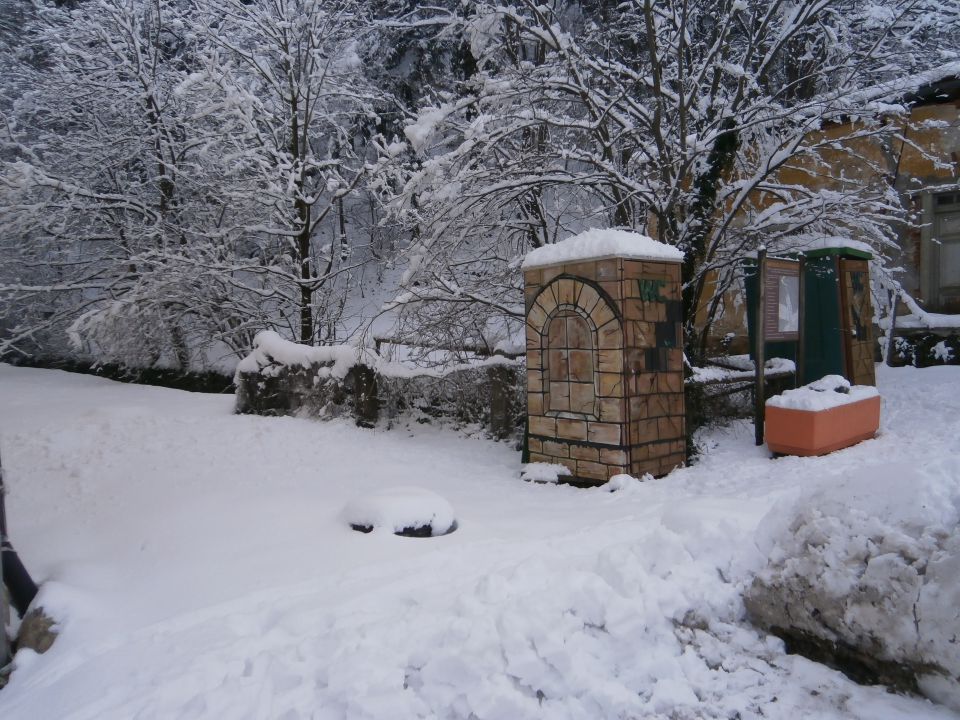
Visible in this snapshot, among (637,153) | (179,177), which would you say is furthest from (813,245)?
(179,177)

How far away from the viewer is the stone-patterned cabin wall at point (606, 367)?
582cm

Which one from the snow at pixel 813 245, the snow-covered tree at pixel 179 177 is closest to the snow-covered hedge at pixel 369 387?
the snow-covered tree at pixel 179 177

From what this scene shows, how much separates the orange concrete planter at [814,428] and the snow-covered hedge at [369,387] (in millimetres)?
2707

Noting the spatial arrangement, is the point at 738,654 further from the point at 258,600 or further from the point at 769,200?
the point at 769,200

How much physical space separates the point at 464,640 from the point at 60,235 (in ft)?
41.5

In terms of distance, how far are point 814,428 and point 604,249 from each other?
2542 millimetres

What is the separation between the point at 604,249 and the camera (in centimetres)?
581

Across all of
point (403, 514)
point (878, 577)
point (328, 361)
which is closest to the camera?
point (878, 577)

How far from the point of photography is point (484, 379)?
26.3ft

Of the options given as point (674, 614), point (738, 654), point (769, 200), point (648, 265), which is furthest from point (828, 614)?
point (769, 200)

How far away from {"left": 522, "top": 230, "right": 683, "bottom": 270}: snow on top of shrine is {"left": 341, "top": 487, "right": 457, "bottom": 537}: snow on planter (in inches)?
105

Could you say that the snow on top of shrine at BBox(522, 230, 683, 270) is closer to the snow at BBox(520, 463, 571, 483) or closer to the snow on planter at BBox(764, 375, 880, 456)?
the snow on planter at BBox(764, 375, 880, 456)

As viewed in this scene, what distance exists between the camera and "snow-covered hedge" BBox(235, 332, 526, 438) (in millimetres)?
7855

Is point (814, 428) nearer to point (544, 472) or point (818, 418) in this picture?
point (818, 418)
